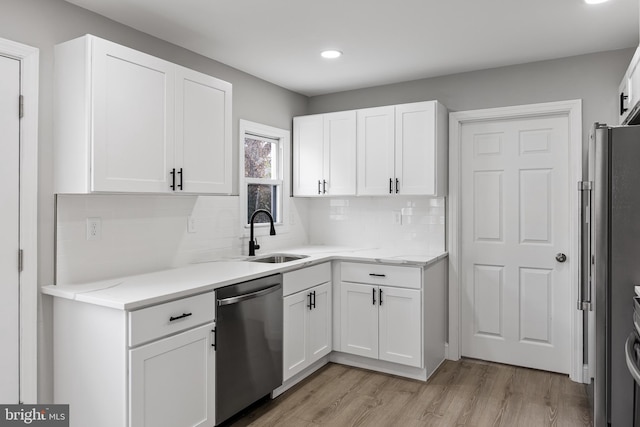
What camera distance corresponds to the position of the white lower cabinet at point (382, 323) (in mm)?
3266

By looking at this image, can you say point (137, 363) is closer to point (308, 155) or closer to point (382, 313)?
point (382, 313)

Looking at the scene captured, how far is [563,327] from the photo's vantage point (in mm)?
3385

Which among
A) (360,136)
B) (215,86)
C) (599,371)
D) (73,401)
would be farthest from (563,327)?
(73,401)

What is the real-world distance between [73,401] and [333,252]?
2145mm

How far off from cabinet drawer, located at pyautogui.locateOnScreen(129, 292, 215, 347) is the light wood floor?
81 centimetres

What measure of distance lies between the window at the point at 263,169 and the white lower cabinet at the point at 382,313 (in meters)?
0.93

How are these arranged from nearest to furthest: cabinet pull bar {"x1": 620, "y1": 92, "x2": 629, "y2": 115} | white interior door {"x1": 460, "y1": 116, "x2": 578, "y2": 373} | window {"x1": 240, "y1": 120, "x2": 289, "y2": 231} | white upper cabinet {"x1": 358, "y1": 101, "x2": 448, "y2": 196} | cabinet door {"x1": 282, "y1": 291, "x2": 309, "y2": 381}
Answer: cabinet pull bar {"x1": 620, "y1": 92, "x2": 629, "y2": 115}, cabinet door {"x1": 282, "y1": 291, "x2": 309, "y2": 381}, white interior door {"x1": 460, "y1": 116, "x2": 578, "y2": 373}, white upper cabinet {"x1": 358, "y1": 101, "x2": 448, "y2": 196}, window {"x1": 240, "y1": 120, "x2": 289, "y2": 231}

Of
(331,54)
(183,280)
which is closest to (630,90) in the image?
(331,54)

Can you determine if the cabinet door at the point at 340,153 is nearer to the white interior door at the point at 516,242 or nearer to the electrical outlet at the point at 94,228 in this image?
the white interior door at the point at 516,242

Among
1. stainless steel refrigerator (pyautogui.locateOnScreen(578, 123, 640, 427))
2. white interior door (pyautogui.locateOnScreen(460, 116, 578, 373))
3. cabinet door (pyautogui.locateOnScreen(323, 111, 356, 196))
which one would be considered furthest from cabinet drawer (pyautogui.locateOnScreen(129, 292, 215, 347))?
white interior door (pyautogui.locateOnScreen(460, 116, 578, 373))

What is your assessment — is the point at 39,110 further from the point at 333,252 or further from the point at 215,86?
the point at 333,252

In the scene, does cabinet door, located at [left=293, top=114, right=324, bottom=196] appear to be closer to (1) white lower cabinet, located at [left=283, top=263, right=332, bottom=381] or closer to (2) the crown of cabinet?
(2) the crown of cabinet

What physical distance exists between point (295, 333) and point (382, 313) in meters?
0.71

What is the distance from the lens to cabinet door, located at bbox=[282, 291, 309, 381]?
9.88 feet
